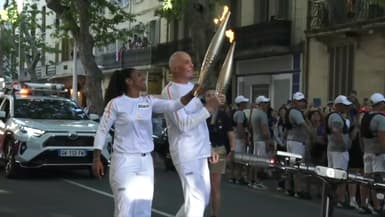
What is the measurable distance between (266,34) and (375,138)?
17018 millimetres

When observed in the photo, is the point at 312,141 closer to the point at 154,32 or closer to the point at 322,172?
the point at 322,172

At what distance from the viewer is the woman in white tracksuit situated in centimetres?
654

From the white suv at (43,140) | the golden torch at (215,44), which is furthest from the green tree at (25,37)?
the golden torch at (215,44)

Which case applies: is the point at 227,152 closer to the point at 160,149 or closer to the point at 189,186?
the point at 189,186

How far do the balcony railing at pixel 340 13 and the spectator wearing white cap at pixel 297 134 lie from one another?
9.51 m

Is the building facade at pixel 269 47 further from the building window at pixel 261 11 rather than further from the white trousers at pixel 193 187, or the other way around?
the white trousers at pixel 193 187

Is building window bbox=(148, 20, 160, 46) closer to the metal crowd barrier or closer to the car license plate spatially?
the car license plate

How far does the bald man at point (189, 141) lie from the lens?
6918mm

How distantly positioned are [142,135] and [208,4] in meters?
14.7

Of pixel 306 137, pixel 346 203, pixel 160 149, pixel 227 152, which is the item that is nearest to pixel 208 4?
pixel 160 149

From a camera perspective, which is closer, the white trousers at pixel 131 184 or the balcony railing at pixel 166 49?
the white trousers at pixel 131 184

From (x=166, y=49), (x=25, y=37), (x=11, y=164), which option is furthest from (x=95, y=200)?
(x=25, y=37)

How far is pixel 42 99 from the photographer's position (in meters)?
16.2

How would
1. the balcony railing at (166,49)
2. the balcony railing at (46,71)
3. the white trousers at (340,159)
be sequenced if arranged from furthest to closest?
the balcony railing at (46,71)
the balcony railing at (166,49)
the white trousers at (340,159)
